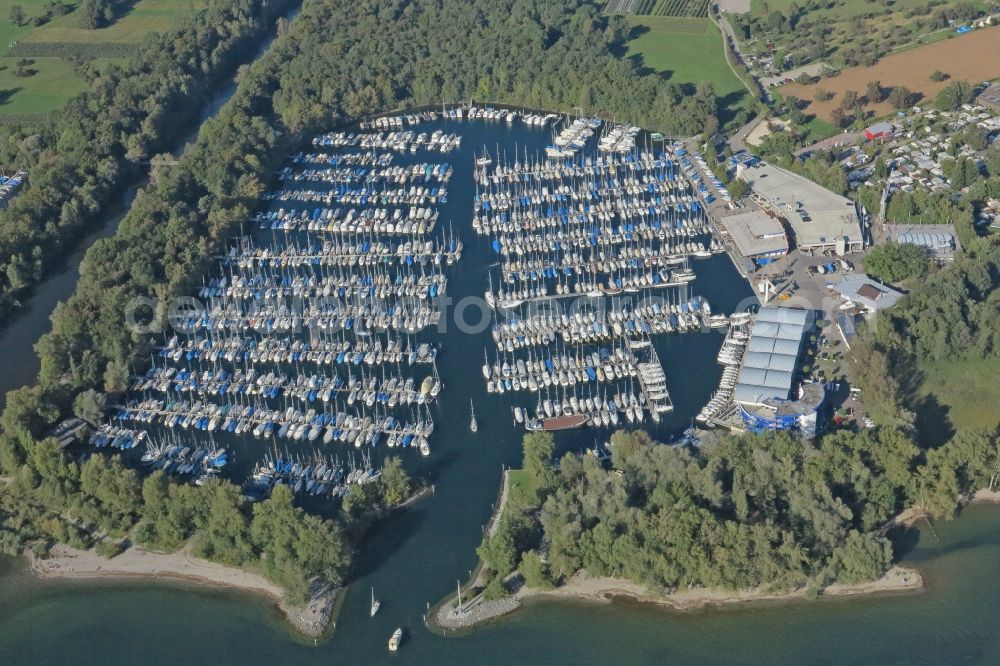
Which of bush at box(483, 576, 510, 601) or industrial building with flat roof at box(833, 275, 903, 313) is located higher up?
industrial building with flat roof at box(833, 275, 903, 313)

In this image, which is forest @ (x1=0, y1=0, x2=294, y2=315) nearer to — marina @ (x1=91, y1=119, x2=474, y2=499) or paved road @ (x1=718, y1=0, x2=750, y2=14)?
marina @ (x1=91, y1=119, x2=474, y2=499)

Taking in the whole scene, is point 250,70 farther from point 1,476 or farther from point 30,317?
point 1,476

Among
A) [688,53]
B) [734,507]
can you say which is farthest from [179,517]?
[688,53]

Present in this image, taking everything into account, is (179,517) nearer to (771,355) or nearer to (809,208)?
(771,355)

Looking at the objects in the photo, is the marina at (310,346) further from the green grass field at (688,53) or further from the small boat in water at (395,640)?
the green grass field at (688,53)

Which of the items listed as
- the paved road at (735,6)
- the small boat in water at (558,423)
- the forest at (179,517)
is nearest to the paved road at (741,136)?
the paved road at (735,6)

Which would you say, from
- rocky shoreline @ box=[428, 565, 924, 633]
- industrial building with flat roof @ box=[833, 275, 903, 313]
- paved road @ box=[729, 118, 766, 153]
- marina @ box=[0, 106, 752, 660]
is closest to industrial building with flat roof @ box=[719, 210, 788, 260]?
marina @ box=[0, 106, 752, 660]
